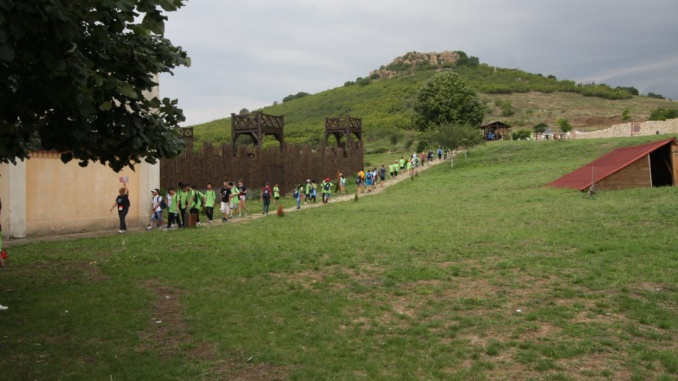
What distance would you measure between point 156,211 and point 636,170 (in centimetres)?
1685

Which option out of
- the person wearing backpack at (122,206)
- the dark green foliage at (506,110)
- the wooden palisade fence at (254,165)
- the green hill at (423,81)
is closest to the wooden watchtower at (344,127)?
the wooden palisade fence at (254,165)

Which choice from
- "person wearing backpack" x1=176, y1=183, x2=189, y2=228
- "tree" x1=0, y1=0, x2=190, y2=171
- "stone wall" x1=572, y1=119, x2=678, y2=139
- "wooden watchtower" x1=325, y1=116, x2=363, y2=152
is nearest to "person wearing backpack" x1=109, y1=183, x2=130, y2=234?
"person wearing backpack" x1=176, y1=183, x2=189, y2=228

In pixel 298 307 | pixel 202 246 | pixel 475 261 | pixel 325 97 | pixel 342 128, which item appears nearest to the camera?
pixel 298 307

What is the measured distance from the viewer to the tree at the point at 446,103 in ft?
174

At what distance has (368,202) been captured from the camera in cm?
2258

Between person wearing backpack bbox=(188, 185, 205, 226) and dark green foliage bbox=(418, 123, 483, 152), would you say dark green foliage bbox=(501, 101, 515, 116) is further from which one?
person wearing backpack bbox=(188, 185, 205, 226)

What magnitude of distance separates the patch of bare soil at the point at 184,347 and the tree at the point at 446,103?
47.3 meters

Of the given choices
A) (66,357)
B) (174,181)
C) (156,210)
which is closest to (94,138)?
(66,357)

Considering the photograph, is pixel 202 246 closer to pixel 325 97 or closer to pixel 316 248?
pixel 316 248

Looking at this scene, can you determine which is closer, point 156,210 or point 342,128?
point 156,210

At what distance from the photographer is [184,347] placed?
6.04m

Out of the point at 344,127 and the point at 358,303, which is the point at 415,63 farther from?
the point at 358,303

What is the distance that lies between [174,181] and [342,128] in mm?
18594

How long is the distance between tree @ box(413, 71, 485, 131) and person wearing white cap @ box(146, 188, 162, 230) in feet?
129
